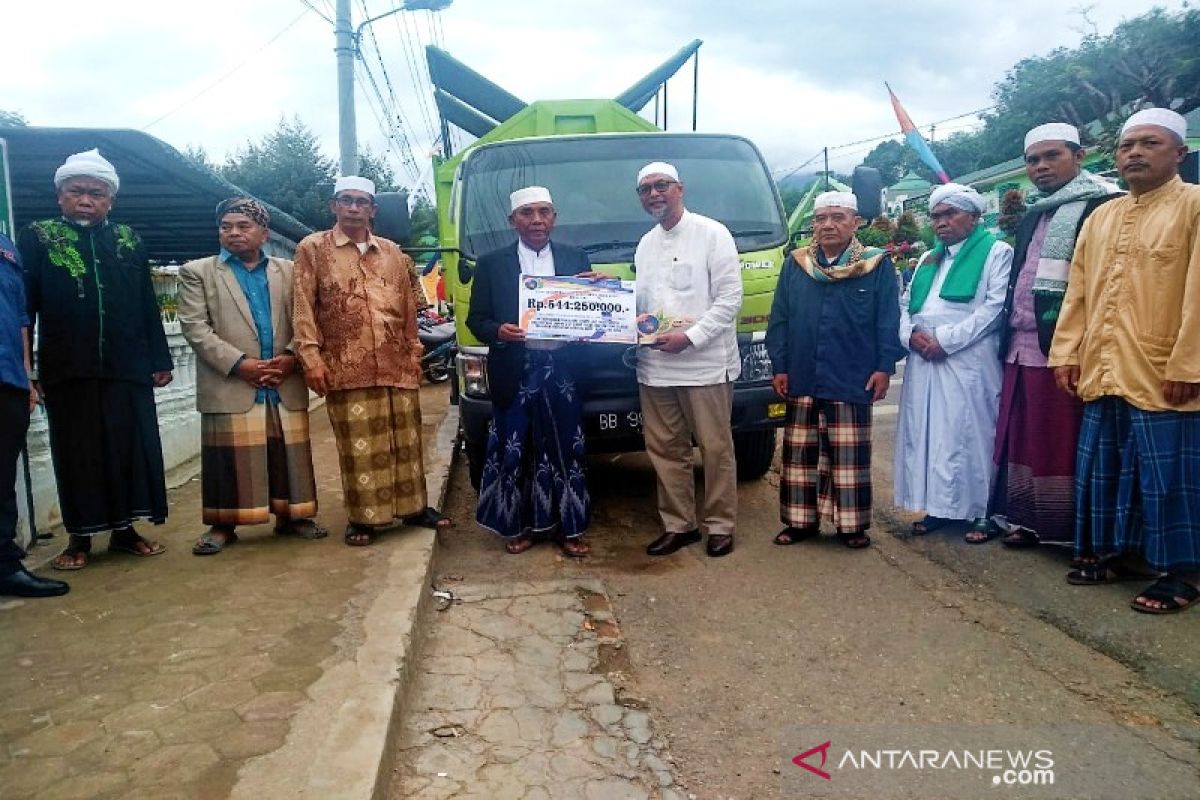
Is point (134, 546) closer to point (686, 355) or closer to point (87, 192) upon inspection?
point (87, 192)

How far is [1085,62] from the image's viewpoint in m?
34.6

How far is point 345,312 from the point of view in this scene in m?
4.19

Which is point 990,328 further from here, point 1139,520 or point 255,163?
point 255,163

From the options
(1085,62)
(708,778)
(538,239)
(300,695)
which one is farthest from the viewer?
(1085,62)

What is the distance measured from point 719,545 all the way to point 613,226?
191 cm

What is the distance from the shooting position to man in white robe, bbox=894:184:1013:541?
432cm

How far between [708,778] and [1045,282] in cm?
280

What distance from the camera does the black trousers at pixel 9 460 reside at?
3549mm

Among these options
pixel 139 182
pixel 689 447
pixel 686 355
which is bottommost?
pixel 689 447

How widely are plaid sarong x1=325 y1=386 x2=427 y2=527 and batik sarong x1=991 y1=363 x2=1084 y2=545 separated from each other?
115 inches

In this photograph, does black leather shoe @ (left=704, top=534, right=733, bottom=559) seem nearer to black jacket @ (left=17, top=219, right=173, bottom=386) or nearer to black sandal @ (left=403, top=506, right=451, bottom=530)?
black sandal @ (left=403, top=506, right=451, bottom=530)

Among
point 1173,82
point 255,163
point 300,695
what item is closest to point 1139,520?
point 300,695

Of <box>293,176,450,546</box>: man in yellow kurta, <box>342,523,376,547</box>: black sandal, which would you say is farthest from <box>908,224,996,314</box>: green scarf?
<box>342,523,376,547</box>: black sandal

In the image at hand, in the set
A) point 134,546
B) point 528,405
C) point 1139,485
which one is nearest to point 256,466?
point 134,546
